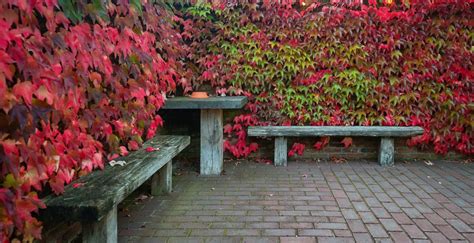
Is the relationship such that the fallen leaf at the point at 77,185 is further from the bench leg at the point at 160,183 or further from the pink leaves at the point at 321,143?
the pink leaves at the point at 321,143

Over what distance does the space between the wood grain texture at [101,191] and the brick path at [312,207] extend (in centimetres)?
54

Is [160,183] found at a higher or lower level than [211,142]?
lower

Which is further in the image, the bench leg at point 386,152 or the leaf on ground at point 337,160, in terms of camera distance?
the leaf on ground at point 337,160

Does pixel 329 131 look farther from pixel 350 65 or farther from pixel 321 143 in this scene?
pixel 350 65

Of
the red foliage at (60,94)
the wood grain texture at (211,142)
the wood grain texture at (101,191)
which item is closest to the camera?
the red foliage at (60,94)

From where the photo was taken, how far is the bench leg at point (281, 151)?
5023 millimetres

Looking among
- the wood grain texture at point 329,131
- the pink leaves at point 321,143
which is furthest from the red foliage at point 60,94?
the pink leaves at point 321,143

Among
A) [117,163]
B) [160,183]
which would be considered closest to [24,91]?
[117,163]

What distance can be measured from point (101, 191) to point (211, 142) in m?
2.49

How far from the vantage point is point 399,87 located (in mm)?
5066

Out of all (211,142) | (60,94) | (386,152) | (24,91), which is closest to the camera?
(24,91)

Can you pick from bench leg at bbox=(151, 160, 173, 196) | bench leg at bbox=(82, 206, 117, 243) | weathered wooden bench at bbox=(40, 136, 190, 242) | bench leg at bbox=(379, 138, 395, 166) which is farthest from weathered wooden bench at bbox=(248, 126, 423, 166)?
bench leg at bbox=(82, 206, 117, 243)

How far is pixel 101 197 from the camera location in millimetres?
1981

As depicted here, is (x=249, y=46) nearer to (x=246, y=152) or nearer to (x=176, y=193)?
(x=246, y=152)
